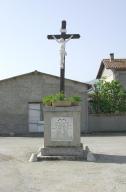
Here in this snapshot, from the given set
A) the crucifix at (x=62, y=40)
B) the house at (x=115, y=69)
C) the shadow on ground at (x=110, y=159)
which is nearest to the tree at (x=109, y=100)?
the house at (x=115, y=69)

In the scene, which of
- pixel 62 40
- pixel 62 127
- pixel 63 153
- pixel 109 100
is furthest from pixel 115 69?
pixel 63 153

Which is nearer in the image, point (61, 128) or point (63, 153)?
point (63, 153)

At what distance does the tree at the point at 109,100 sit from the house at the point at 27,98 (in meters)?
1.95

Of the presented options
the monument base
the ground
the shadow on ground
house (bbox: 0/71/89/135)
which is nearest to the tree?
house (bbox: 0/71/89/135)

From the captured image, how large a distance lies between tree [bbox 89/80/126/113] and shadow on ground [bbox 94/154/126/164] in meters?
18.1

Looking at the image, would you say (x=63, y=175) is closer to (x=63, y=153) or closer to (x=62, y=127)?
(x=63, y=153)

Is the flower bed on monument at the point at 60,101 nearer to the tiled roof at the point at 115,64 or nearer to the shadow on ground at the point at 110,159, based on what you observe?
the shadow on ground at the point at 110,159

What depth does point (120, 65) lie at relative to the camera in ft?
137

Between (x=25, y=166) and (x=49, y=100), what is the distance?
116 inches

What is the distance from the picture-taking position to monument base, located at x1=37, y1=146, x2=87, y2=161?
15438 mm

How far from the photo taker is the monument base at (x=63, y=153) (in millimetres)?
15438

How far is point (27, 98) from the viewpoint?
33.0 m

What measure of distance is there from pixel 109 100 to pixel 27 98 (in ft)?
19.9

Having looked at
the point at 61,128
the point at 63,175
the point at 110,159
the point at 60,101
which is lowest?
the point at 63,175
